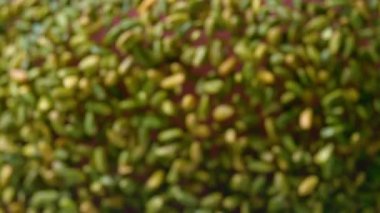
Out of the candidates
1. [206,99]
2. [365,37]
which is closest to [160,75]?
[206,99]

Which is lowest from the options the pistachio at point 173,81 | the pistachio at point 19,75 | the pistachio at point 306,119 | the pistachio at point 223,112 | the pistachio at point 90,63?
the pistachio at point 306,119

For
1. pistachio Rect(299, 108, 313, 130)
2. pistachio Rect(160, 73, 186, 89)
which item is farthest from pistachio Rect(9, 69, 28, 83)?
pistachio Rect(299, 108, 313, 130)

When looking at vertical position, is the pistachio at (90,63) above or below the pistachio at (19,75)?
below

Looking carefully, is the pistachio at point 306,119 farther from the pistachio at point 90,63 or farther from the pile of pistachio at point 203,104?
the pistachio at point 90,63

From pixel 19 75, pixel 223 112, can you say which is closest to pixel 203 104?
pixel 223 112

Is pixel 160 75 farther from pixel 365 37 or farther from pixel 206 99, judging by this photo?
pixel 365 37

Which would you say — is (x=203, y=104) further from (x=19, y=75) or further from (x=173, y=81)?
(x=19, y=75)

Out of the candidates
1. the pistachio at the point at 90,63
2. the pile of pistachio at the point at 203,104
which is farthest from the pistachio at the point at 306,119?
the pistachio at the point at 90,63

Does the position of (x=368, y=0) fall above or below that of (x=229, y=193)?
above
